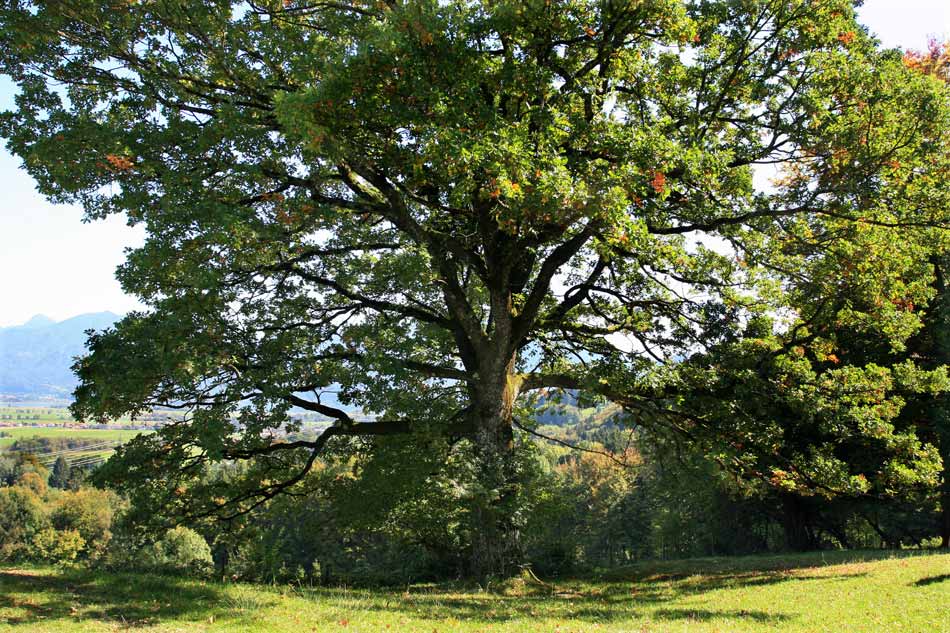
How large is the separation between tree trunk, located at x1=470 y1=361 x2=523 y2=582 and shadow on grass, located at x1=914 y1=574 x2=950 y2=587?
7735 mm

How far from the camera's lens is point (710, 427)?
44.4ft

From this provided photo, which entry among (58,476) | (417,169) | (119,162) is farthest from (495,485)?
(58,476)

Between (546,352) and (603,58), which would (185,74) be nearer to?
(603,58)

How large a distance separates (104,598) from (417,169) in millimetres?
8685

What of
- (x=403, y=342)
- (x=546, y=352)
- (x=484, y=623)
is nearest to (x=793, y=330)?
(x=546, y=352)

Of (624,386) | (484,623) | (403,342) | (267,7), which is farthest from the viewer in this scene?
(624,386)

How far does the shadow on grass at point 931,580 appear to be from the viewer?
11.4 meters

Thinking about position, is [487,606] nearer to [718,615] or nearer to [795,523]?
[718,615]

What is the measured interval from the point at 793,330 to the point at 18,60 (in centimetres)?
1667

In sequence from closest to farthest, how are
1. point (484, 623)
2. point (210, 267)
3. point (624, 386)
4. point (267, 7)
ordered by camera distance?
point (484, 623)
point (210, 267)
point (267, 7)
point (624, 386)

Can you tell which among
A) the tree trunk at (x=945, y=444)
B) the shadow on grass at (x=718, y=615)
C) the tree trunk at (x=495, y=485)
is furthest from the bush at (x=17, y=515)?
the tree trunk at (x=945, y=444)

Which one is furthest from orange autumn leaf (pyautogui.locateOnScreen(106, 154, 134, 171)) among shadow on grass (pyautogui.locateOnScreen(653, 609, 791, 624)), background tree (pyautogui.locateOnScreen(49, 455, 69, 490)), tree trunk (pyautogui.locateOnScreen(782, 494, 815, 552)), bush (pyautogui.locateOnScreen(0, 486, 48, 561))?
background tree (pyautogui.locateOnScreen(49, 455, 69, 490))

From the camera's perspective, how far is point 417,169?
11.3 m

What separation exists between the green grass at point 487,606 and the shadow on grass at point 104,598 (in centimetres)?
2
